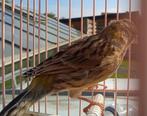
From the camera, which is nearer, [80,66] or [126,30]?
[126,30]

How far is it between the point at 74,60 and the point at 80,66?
0.03 m

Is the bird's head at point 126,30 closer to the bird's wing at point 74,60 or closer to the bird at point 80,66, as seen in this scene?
the bird at point 80,66

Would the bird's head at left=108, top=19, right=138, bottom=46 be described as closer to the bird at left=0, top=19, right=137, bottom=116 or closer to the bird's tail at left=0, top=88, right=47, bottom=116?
the bird at left=0, top=19, right=137, bottom=116

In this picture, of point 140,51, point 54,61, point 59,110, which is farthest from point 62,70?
point 140,51

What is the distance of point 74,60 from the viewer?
1478 millimetres

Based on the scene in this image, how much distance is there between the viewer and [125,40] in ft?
4.53

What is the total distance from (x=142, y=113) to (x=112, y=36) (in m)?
0.98

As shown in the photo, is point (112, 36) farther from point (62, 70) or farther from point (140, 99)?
point (140, 99)

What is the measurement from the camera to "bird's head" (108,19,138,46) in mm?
1289

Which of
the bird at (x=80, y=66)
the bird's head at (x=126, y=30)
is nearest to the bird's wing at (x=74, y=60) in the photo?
the bird at (x=80, y=66)

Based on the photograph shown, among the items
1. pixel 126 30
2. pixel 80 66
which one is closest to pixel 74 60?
pixel 80 66

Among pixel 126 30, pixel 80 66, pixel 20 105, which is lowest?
pixel 20 105

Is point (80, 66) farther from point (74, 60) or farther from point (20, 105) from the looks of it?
point (20, 105)

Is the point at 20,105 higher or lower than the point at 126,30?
lower
